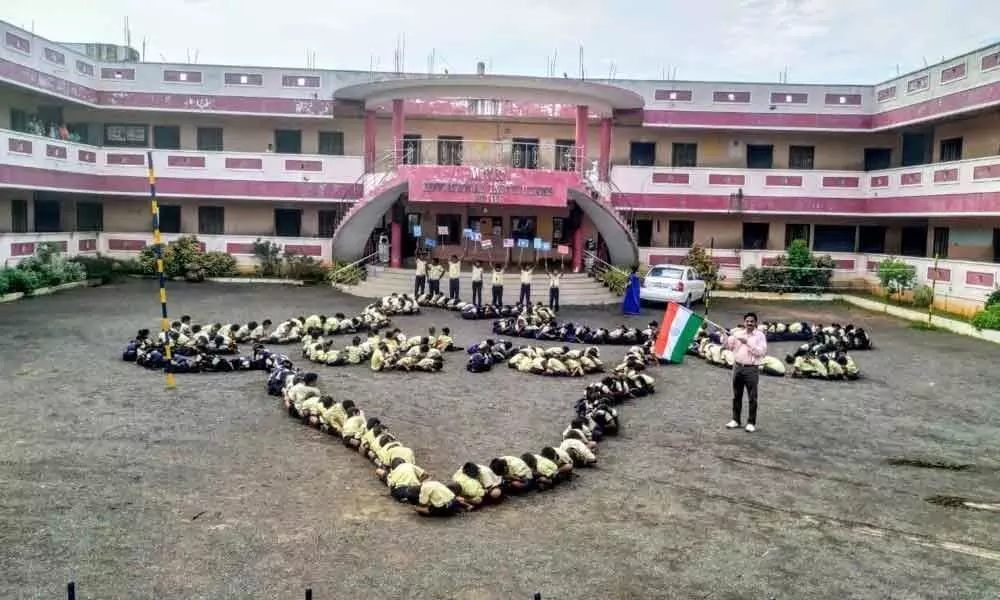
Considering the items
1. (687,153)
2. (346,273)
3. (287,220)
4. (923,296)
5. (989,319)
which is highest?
(687,153)

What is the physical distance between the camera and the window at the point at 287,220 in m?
31.8

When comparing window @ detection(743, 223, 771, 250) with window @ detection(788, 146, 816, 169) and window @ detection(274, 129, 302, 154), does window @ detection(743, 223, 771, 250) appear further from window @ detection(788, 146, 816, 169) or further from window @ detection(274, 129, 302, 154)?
window @ detection(274, 129, 302, 154)

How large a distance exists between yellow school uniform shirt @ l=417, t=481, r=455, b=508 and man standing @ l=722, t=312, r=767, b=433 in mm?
5255

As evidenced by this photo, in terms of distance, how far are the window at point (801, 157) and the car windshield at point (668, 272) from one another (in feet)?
31.7

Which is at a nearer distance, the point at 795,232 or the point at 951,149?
the point at 951,149

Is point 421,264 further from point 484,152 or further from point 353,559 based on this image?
point 353,559

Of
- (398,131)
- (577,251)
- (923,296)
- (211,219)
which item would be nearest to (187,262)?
(211,219)

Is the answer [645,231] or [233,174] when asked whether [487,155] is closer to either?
[645,231]

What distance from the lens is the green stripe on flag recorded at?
13.5 m

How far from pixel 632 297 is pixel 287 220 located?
1506cm

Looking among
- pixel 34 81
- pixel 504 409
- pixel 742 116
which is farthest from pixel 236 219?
pixel 504 409

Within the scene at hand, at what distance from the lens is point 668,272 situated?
2522 centimetres

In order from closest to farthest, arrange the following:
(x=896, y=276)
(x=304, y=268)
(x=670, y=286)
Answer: (x=670, y=286), (x=896, y=276), (x=304, y=268)

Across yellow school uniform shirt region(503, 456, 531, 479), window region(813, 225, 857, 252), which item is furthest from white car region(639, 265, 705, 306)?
yellow school uniform shirt region(503, 456, 531, 479)
